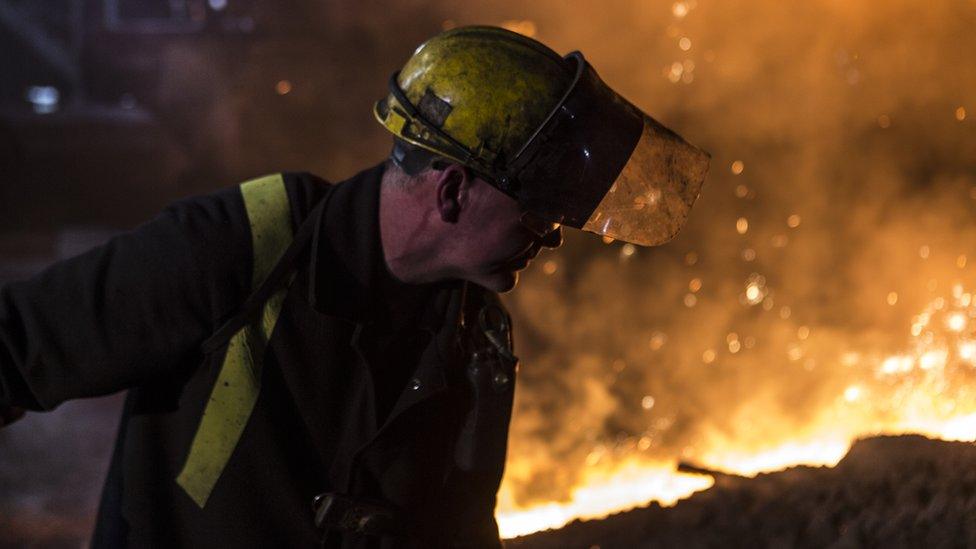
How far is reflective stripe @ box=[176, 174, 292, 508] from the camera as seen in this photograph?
6.54ft

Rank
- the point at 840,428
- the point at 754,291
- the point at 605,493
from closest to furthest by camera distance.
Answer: the point at 840,428 < the point at 605,493 < the point at 754,291

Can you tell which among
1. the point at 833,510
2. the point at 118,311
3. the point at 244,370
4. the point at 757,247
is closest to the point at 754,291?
the point at 757,247

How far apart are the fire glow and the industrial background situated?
0.02 meters

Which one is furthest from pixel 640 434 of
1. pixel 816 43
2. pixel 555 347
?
pixel 816 43

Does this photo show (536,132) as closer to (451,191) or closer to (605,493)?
(451,191)

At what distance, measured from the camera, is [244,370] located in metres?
2.00

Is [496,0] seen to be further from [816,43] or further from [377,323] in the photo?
[377,323]

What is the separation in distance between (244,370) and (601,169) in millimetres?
863

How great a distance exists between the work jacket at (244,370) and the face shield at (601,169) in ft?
1.23

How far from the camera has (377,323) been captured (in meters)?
2.13

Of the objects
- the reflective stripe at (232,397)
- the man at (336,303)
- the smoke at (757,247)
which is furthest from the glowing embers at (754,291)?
the reflective stripe at (232,397)

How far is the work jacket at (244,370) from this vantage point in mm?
1908

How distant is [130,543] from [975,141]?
491 cm

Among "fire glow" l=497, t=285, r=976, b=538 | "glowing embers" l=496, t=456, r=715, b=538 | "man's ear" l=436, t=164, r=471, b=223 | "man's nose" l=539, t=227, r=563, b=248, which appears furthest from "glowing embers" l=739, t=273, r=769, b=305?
"man's ear" l=436, t=164, r=471, b=223
